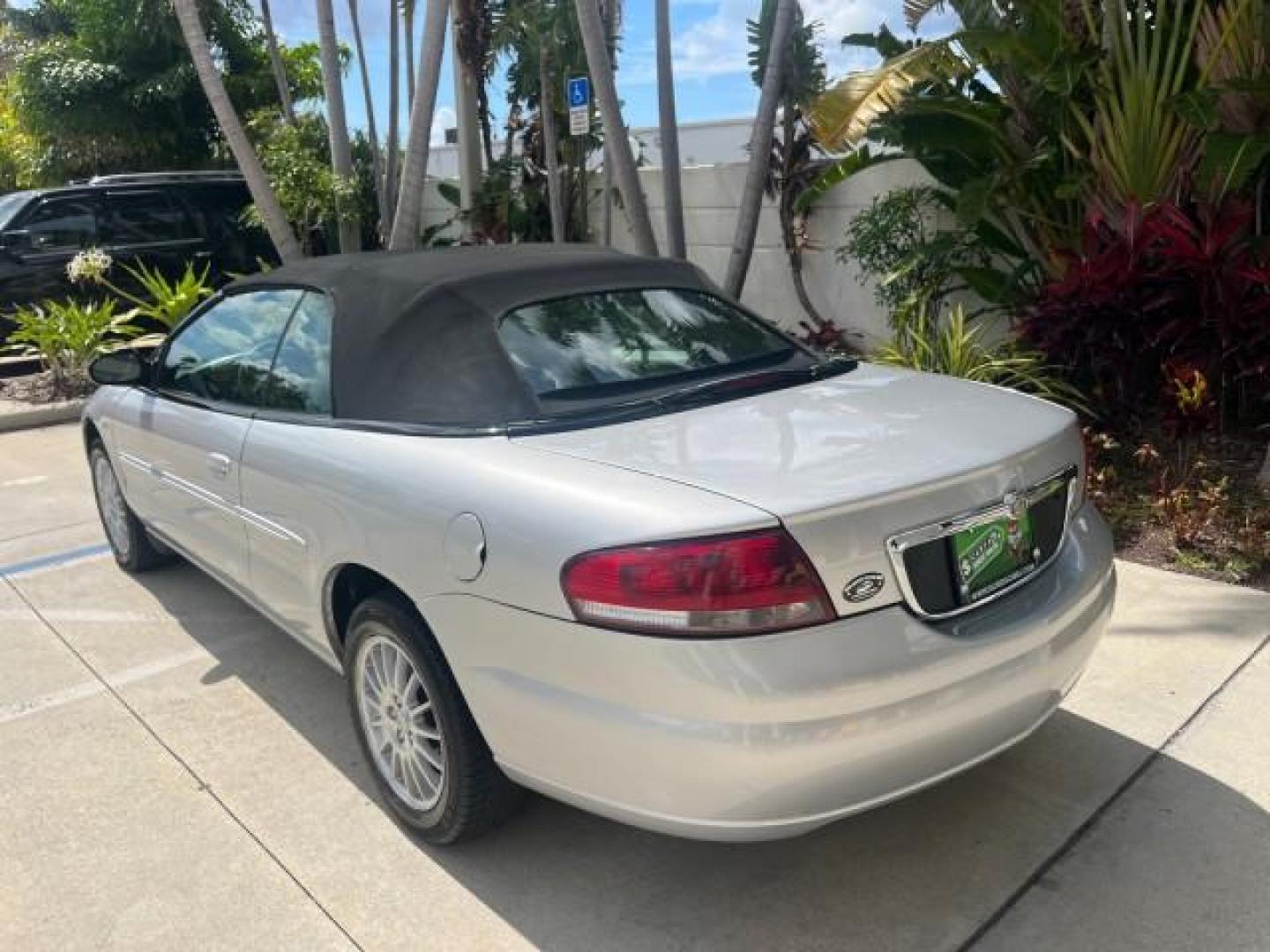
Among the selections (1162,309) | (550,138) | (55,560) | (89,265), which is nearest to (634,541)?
(1162,309)

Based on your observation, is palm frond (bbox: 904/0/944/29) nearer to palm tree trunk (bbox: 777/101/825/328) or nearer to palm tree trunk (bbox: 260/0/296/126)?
palm tree trunk (bbox: 777/101/825/328)

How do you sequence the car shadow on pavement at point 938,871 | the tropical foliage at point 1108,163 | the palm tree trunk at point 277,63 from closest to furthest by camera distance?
the car shadow on pavement at point 938,871
the tropical foliage at point 1108,163
the palm tree trunk at point 277,63

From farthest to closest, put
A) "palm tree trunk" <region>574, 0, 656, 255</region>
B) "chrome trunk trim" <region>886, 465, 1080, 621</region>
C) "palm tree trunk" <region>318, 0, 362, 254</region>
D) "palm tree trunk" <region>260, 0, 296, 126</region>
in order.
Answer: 1. "palm tree trunk" <region>260, 0, 296, 126</region>
2. "palm tree trunk" <region>318, 0, 362, 254</region>
3. "palm tree trunk" <region>574, 0, 656, 255</region>
4. "chrome trunk trim" <region>886, 465, 1080, 621</region>

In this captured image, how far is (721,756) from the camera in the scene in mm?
2193

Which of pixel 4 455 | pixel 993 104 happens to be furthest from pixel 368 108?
pixel 993 104

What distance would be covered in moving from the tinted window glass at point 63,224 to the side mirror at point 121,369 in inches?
286

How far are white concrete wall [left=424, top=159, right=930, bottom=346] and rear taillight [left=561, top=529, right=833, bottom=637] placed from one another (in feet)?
21.4

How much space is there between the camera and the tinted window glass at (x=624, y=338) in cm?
309

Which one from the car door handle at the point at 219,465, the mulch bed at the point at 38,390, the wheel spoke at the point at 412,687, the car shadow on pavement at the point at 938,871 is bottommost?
the car shadow on pavement at the point at 938,871

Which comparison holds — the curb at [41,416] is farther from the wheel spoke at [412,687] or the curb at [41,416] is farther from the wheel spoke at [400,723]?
the wheel spoke at [412,687]

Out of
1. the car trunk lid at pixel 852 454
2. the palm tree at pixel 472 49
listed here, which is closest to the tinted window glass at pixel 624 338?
the car trunk lid at pixel 852 454

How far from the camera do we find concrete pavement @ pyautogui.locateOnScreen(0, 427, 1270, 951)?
263 centimetres

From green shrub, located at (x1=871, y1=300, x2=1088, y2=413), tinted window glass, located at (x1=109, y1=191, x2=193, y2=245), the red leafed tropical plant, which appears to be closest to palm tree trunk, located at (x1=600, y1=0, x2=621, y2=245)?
tinted window glass, located at (x1=109, y1=191, x2=193, y2=245)

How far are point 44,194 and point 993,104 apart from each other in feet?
29.2
